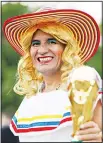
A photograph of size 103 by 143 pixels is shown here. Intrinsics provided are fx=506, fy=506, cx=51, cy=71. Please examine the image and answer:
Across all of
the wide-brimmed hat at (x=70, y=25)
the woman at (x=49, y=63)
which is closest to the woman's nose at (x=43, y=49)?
the woman at (x=49, y=63)

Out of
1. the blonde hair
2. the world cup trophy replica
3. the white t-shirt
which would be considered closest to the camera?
the world cup trophy replica

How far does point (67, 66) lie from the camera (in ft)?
7.22

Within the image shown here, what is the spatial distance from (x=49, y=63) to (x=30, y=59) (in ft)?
0.46

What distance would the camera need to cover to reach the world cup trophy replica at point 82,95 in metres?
1.81

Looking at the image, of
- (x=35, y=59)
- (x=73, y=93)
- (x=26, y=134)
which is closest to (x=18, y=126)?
(x=26, y=134)

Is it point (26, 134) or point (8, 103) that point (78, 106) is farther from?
point (8, 103)

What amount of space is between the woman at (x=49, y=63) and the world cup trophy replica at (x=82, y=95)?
212 mm

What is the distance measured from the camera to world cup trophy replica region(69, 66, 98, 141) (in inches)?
71.3

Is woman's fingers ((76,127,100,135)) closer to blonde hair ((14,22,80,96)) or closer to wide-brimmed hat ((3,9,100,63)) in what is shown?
blonde hair ((14,22,80,96))

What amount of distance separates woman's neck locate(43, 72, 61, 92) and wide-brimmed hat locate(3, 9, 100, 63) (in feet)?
0.45

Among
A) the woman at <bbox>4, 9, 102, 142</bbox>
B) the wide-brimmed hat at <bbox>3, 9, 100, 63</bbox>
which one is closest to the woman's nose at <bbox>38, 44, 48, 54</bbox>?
the woman at <bbox>4, 9, 102, 142</bbox>

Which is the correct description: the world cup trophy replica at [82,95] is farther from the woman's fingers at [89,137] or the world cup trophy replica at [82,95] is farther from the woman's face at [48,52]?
the woman's face at [48,52]

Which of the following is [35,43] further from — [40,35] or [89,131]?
[89,131]

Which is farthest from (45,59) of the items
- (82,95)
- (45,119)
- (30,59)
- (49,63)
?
(82,95)
